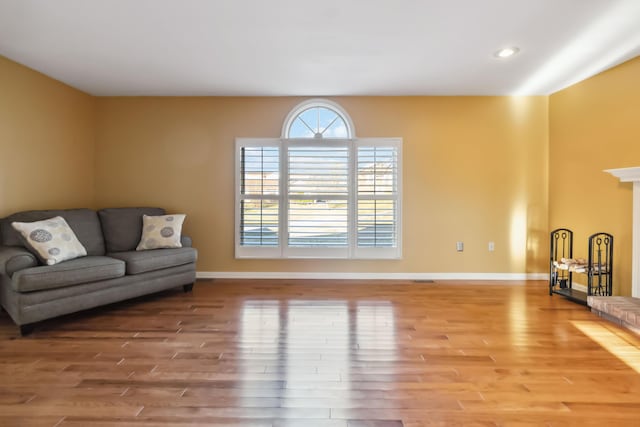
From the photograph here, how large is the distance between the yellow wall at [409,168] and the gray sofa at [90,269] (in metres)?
0.65

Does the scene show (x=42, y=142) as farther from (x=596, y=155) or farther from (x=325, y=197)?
(x=596, y=155)

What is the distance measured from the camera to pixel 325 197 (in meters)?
4.80

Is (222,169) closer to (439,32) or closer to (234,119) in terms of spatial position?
(234,119)

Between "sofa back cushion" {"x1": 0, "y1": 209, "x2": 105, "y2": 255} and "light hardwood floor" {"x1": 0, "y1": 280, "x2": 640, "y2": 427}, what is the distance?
72 cm

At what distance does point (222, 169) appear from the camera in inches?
191

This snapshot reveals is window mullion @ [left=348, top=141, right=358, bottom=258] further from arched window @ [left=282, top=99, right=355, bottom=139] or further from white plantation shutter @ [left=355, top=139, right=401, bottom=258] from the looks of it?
arched window @ [left=282, top=99, right=355, bottom=139]

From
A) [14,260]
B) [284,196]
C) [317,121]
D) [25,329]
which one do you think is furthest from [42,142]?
[317,121]

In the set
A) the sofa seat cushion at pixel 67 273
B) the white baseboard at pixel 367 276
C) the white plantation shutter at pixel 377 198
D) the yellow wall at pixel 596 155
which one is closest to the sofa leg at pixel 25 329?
the sofa seat cushion at pixel 67 273

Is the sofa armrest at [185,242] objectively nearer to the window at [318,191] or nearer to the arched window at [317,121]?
the window at [318,191]

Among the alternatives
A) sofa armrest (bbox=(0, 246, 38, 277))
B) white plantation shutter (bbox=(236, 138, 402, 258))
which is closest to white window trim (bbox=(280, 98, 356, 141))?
white plantation shutter (bbox=(236, 138, 402, 258))

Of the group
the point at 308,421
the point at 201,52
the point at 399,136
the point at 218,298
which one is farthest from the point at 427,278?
the point at 201,52

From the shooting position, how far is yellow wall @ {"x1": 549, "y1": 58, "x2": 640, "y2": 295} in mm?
3592

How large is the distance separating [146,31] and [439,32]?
2.42 m

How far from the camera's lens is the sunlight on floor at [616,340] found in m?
2.49
